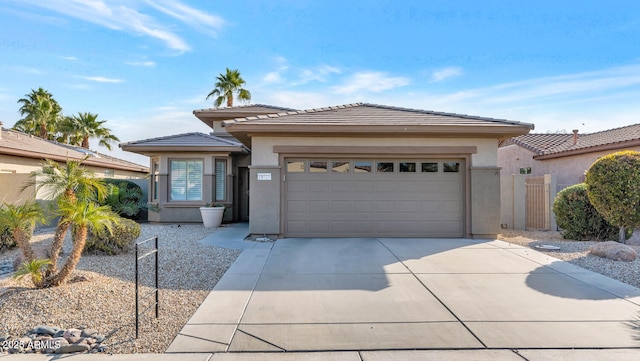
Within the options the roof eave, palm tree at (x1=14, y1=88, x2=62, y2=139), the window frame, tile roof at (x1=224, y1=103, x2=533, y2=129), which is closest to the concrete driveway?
tile roof at (x1=224, y1=103, x2=533, y2=129)

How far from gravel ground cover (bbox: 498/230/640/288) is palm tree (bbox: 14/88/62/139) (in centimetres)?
3276

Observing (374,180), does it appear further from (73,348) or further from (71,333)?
(73,348)

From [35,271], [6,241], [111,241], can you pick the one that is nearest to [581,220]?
[111,241]

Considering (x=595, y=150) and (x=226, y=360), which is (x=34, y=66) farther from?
(x=595, y=150)

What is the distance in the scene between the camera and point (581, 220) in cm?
1005

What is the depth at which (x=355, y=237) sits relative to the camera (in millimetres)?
10188

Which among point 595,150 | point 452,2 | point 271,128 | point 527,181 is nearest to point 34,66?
point 271,128

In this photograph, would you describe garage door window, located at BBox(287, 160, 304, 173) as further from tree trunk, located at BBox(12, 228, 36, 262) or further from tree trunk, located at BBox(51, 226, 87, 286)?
tree trunk, located at BBox(12, 228, 36, 262)

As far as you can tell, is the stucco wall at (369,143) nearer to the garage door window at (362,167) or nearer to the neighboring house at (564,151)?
the garage door window at (362,167)

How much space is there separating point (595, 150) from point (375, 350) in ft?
49.4

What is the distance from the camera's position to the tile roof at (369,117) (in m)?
9.81

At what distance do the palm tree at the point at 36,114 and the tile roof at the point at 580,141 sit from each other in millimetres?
33325

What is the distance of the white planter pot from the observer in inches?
505

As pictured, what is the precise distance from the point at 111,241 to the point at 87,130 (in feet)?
79.2
